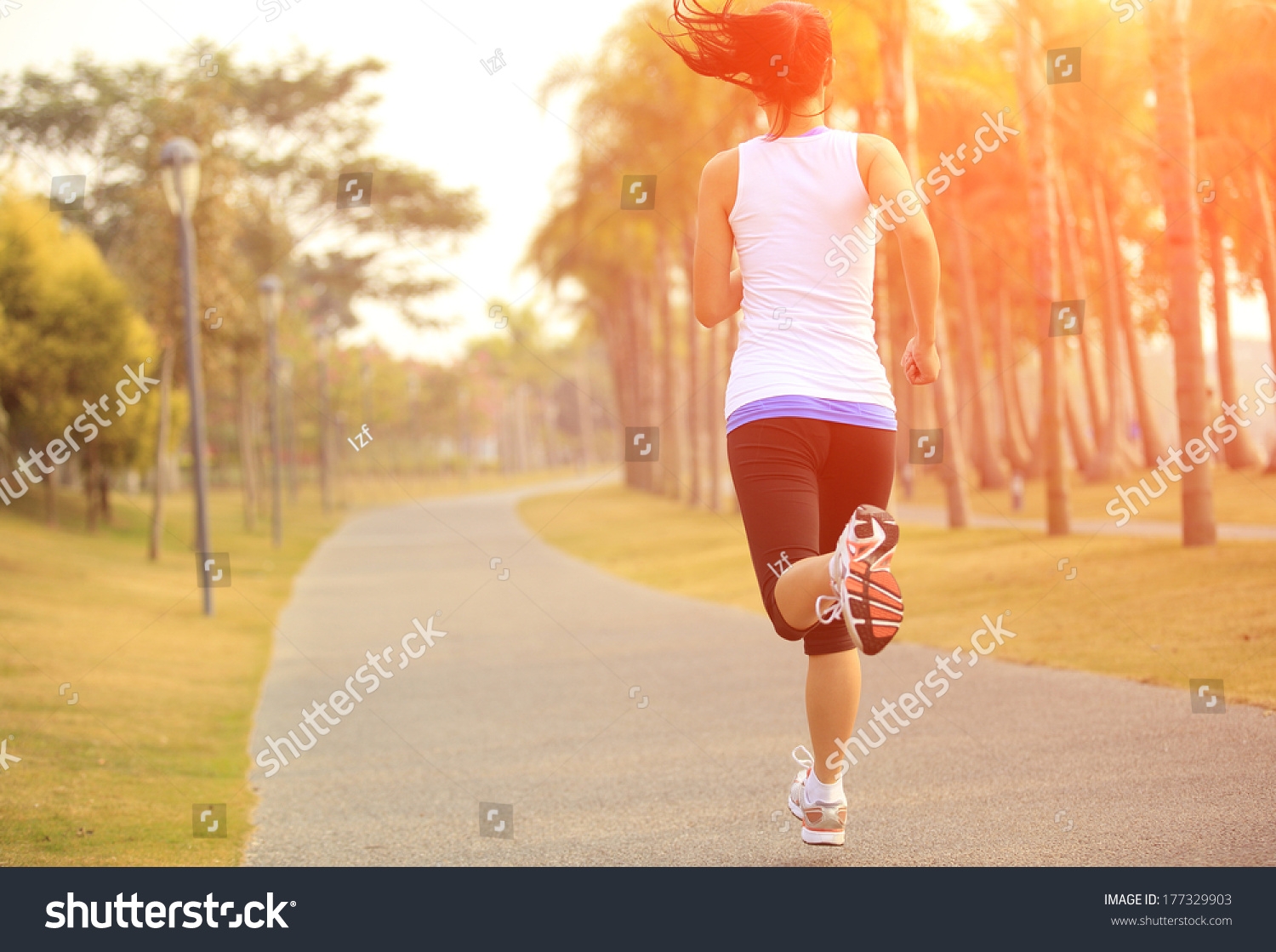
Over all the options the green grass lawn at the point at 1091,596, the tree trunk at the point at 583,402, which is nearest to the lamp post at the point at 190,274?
the green grass lawn at the point at 1091,596

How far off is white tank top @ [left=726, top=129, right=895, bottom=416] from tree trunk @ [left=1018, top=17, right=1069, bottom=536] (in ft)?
36.4

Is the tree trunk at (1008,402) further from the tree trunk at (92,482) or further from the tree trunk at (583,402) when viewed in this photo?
the tree trunk at (583,402)

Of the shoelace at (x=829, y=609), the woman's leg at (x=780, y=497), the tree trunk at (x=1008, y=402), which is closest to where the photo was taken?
the shoelace at (x=829, y=609)

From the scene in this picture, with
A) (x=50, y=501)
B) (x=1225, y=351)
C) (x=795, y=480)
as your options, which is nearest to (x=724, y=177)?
(x=795, y=480)

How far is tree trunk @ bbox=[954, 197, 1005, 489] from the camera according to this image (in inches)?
1017

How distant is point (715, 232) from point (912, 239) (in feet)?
1.63

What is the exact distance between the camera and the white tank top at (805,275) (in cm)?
312

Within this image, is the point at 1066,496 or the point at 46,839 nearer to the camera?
the point at 46,839

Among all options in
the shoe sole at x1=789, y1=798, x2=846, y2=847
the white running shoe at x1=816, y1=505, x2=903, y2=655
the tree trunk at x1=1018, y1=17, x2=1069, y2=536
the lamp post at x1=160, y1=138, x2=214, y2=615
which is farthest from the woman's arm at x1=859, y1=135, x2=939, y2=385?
the tree trunk at x1=1018, y1=17, x2=1069, y2=536

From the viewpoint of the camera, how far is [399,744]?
6426mm

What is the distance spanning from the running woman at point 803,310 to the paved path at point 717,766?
2.54ft

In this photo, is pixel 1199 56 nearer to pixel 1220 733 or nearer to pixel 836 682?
pixel 1220 733

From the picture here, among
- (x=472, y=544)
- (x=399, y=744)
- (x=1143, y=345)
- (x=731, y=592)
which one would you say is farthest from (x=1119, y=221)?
(x=399, y=744)
